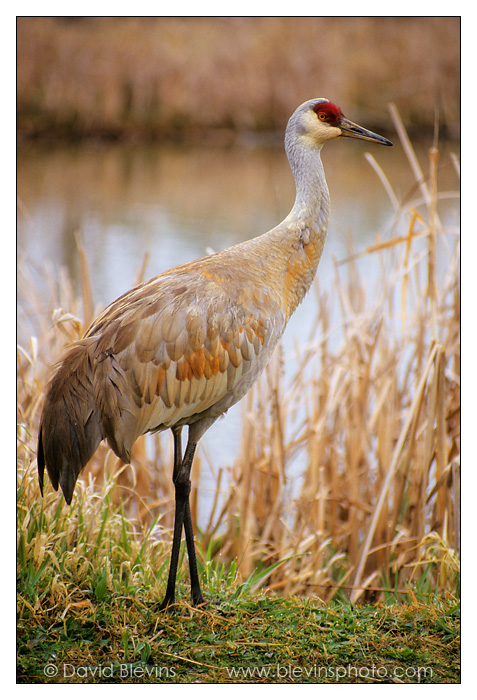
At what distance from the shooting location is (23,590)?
8.77 feet

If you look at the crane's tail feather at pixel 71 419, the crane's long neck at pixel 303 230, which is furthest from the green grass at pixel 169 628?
the crane's long neck at pixel 303 230

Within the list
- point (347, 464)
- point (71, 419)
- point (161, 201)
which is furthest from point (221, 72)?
point (347, 464)

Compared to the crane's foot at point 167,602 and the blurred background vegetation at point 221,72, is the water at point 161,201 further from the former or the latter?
the crane's foot at point 167,602

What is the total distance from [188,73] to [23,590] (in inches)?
89.6

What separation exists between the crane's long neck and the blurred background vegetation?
0.65 meters

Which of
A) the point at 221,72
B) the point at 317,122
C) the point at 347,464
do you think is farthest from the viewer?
the point at 347,464

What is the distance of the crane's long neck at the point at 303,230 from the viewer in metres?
2.76

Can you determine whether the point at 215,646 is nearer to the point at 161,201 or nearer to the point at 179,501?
the point at 179,501

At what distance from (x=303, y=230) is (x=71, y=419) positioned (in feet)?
3.50

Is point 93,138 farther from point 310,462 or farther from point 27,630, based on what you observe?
point 27,630

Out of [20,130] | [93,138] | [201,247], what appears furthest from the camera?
[201,247]

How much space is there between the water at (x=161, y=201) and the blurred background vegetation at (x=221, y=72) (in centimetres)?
12

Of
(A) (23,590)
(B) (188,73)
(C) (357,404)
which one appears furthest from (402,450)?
(B) (188,73)

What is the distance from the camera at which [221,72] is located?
11.3ft
